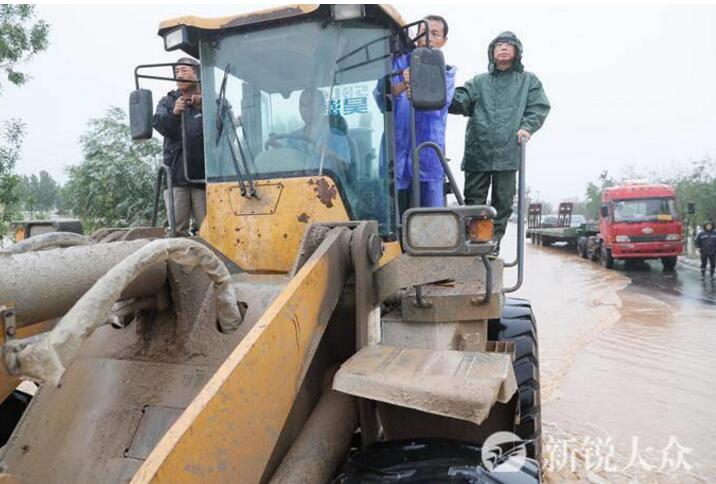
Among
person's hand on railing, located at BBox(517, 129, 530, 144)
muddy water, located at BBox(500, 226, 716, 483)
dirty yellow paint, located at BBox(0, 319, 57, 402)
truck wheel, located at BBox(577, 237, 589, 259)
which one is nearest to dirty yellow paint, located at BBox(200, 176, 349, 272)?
dirty yellow paint, located at BBox(0, 319, 57, 402)

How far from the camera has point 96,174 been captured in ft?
45.8

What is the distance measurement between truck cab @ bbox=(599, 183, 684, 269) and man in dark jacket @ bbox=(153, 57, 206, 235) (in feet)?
56.8

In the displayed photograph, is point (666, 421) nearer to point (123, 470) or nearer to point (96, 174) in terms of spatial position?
point (123, 470)

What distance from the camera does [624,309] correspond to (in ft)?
37.8

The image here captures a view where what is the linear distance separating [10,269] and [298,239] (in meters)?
1.60

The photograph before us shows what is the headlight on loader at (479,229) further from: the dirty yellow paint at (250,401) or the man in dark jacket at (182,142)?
the man in dark jacket at (182,142)

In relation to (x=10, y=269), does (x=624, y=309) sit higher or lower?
lower

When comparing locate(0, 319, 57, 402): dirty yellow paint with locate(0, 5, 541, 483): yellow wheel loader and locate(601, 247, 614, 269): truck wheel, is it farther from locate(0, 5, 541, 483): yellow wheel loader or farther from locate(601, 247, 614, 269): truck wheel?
locate(601, 247, 614, 269): truck wheel

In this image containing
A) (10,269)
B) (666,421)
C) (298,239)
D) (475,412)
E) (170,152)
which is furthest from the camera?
(666,421)

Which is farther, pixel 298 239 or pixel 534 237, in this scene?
pixel 534 237

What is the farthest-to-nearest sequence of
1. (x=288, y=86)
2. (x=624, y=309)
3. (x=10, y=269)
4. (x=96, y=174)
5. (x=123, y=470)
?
(x=96, y=174), (x=624, y=309), (x=288, y=86), (x=123, y=470), (x=10, y=269)

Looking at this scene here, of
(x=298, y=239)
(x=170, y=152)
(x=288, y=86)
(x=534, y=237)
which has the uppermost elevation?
(x=288, y=86)

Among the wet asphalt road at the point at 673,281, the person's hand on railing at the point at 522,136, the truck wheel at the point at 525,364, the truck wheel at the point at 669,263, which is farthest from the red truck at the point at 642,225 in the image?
the person's hand on railing at the point at 522,136

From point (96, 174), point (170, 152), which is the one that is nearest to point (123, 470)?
point (170, 152)
